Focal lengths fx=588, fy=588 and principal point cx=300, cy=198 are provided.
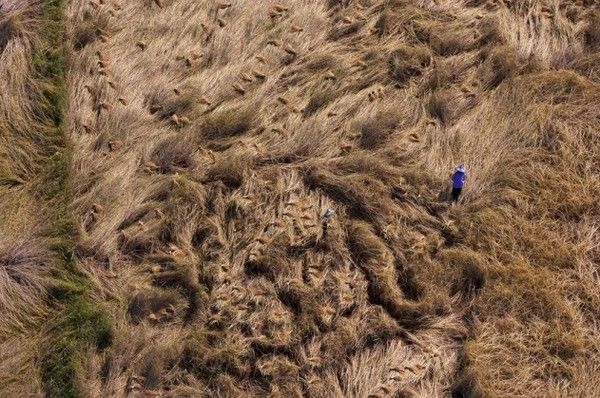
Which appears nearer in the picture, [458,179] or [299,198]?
[458,179]

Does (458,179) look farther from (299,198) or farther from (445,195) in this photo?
(299,198)

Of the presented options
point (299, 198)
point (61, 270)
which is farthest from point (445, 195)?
point (61, 270)

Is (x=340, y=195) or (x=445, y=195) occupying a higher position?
(x=340, y=195)

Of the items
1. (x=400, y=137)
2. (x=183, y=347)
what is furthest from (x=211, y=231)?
(x=400, y=137)

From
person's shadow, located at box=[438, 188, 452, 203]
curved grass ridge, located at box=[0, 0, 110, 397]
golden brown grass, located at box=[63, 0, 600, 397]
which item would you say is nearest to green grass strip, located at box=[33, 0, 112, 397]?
curved grass ridge, located at box=[0, 0, 110, 397]

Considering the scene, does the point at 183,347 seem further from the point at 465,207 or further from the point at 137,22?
the point at 137,22

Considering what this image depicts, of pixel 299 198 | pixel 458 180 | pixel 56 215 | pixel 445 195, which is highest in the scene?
pixel 56 215

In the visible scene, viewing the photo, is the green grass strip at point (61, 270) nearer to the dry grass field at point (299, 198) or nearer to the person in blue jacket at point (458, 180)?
the dry grass field at point (299, 198)
